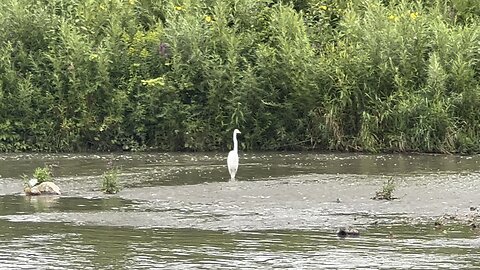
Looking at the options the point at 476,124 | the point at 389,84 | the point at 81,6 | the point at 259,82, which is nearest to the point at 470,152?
the point at 476,124

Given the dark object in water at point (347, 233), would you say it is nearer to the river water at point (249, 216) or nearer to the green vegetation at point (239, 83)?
the river water at point (249, 216)

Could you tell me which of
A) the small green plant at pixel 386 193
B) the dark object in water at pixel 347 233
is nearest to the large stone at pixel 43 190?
the small green plant at pixel 386 193

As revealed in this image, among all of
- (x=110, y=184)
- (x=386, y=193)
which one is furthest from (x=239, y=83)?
(x=386, y=193)

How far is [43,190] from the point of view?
55.7 feet

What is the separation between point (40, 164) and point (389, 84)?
814cm

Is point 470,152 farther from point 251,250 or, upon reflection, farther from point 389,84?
point 251,250

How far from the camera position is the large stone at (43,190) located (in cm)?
1694

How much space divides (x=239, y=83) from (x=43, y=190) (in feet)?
25.3

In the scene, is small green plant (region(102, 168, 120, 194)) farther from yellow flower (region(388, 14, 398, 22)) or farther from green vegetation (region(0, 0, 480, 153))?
yellow flower (region(388, 14, 398, 22))

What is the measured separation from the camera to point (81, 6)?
85.8 ft

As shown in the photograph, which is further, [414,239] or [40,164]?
[40,164]

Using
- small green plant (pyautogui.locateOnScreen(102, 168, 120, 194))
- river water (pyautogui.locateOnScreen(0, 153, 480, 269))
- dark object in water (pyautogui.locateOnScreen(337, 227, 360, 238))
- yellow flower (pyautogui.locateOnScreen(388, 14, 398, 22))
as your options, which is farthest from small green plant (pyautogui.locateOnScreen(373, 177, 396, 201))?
yellow flower (pyautogui.locateOnScreen(388, 14, 398, 22))

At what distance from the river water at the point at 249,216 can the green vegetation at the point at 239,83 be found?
149 cm

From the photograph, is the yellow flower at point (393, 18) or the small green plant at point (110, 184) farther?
the yellow flower at point (393, 18)
